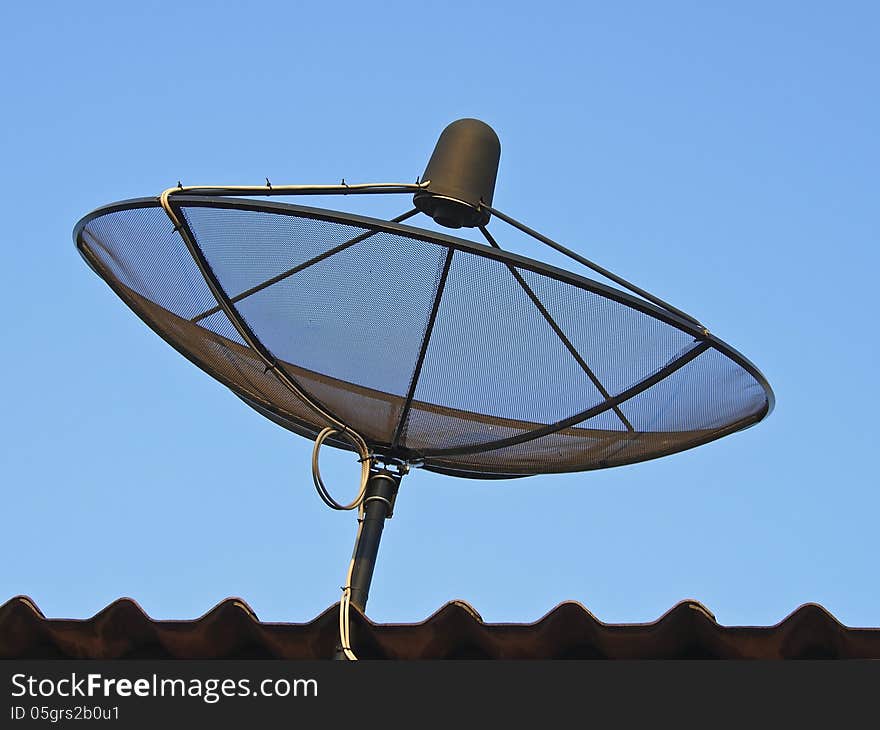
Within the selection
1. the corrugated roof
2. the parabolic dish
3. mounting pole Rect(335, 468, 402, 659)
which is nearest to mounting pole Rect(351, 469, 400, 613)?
mounting pole Rect(335, 468, 402, 659)

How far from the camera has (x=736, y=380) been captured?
6.16m

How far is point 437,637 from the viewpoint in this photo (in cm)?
472

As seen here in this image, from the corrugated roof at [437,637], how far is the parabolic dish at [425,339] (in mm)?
1486

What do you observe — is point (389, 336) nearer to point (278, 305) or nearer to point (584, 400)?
point (278, 305)

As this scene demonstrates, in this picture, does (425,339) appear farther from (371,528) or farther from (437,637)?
(437,637)

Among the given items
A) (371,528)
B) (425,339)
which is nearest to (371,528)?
(371,528)

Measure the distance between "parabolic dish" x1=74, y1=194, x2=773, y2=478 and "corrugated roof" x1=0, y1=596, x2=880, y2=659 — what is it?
1486mm

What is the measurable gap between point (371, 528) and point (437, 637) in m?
1.27

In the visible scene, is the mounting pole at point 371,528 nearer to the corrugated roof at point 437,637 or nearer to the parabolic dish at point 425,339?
the parabolic dish at point 425,339

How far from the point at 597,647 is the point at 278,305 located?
7.22ft

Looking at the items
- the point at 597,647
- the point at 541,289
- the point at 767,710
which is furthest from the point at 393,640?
the point at 541,289

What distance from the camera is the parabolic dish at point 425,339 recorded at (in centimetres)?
570

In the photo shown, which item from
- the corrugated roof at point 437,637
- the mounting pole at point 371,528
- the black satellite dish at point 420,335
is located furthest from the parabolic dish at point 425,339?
the corrugated roof at point 437,637

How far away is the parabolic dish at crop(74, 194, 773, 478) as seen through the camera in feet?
18.7
